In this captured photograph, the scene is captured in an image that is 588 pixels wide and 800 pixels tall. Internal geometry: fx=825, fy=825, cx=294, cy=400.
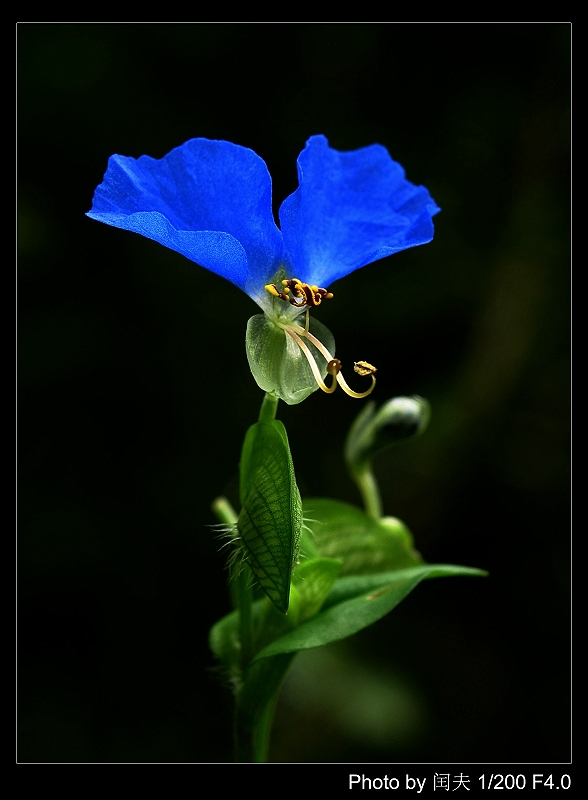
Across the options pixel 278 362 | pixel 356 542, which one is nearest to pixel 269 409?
pixel 278 362

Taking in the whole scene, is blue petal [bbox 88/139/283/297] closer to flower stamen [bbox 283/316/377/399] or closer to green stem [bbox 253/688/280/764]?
flower stamen [bbox 283/316/377/399]

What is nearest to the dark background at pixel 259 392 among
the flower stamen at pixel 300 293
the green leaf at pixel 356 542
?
Answer: the green leaf at pixel 356 542

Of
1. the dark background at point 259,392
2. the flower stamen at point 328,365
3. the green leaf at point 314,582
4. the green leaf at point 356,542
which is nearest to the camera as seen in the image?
the flower stamen at point 328,365

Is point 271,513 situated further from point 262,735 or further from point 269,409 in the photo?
point 262,735

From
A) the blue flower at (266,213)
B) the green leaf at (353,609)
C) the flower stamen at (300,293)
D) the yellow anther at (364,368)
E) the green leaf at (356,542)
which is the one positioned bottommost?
the green leaf at (353,609)

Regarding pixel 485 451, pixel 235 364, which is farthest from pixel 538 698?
pixel 235 364

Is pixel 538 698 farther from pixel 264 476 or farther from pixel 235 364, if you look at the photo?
pixel 264 476

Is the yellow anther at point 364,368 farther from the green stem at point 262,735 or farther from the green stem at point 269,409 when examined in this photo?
the green stem at point 262,735
